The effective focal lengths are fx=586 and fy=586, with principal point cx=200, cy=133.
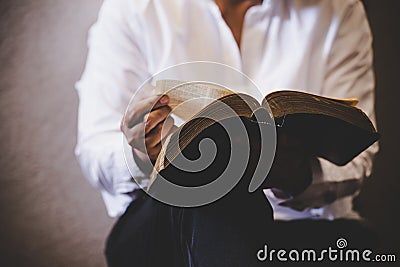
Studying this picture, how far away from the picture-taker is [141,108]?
0.61 m

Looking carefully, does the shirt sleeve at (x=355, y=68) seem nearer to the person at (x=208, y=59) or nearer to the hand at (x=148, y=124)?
the person at (x=208, y=59)

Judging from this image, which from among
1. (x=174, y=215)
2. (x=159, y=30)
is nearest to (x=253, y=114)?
(x=174, y=215)

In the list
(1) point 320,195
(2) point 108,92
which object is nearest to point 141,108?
(2) point 108,92

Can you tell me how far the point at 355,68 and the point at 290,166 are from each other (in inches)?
8.6

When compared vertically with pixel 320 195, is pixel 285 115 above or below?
above

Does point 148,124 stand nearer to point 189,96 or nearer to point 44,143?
point 189,96

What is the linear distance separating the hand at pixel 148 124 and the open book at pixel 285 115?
0.01 metres

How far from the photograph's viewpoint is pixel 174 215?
0.62 metres

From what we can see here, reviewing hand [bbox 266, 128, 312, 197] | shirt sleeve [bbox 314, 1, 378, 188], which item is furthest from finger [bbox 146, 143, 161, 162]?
shirt sleeve [bbox 314, 1, 378, 188]

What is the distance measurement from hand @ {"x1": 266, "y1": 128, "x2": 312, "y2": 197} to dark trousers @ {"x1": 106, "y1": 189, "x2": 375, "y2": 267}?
5 cm

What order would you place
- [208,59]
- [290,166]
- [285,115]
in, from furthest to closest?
1. [208,59]
2. [290,166]
3. [285,115]

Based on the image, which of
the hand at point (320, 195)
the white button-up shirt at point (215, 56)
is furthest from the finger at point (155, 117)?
the hand at point (320, 195)

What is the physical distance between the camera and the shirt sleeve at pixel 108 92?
0.72 metres

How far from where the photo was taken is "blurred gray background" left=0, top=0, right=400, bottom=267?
29.2 inches
